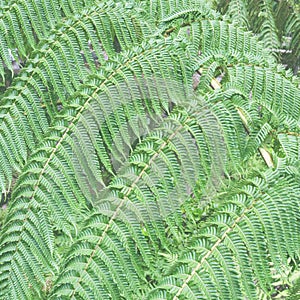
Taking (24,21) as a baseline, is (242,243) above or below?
below

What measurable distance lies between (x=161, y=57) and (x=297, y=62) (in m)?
1.29

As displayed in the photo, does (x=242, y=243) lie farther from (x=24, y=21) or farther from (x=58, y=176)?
(x=24, y=21)

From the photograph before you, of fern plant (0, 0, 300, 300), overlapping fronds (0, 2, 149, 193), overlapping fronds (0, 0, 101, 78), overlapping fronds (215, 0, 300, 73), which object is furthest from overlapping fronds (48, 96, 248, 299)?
overlapping fronds (215, 0, 300, 73)

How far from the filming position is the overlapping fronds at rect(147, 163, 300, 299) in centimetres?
65

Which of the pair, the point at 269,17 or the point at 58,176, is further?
the point at 269,17

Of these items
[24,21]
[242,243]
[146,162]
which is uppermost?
[24,21]

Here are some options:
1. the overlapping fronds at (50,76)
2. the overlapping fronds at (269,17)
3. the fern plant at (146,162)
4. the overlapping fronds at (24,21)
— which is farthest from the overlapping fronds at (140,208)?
the overlapping fronds at (269,17)

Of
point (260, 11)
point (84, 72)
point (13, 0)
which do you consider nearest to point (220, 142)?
point (84, 72)

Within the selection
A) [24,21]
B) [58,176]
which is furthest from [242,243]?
[24,21]

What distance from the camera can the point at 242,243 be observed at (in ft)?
2.24

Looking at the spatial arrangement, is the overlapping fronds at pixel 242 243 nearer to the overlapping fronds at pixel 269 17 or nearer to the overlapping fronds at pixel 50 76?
the overlapping fronds at pixel 50 76

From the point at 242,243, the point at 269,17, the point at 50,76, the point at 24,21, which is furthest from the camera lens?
the point at 269,17

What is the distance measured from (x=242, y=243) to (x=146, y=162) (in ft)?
0.64

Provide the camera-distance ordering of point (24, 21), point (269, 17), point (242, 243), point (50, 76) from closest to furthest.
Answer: point (242, 243) → point (50, 76) → point (24, 21) → point (269, 17)
